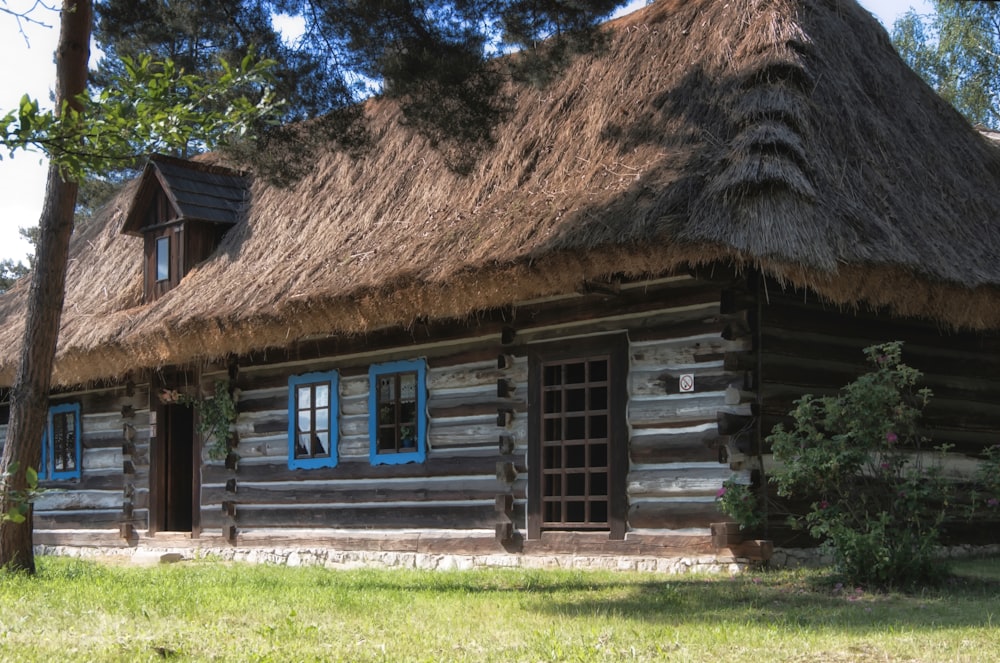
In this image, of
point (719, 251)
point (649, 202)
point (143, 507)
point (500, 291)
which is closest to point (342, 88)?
point (500, 291)

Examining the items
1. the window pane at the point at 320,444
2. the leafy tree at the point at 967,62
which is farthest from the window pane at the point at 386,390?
the leafy tree at the point at 967,62

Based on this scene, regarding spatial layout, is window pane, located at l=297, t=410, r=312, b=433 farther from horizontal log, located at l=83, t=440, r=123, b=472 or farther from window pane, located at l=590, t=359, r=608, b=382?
horizontal log, located at l=83, t=440, r=123, b=472

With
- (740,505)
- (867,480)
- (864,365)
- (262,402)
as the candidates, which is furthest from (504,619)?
(262,402)

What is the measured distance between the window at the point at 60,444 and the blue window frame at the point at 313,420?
197 inches

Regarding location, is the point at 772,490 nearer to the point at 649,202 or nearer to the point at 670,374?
the point at 670,374

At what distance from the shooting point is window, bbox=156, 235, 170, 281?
51.7 ft

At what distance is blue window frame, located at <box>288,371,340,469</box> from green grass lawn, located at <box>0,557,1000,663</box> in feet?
11.0

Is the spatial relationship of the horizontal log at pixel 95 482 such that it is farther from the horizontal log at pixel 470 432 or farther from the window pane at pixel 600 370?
the window pane at pixel 600 370

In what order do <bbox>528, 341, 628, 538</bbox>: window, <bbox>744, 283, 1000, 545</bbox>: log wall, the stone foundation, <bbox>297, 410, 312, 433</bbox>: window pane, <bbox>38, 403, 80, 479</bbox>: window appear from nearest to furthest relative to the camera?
the stone foundation
<bbox>744, 283, 1000, 545</bbox>: log wall
<bbox>528, 341, 628, 538</bbox>: window
<bbox>297, 410, 312, 433</bbox>: window pane
<bbox>38, 403, 80, 479</bbox>: window

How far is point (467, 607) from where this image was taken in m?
7.89

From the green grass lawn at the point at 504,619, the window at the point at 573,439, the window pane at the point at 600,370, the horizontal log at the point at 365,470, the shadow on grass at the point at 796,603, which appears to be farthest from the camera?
the horizontal log at the point at 365,470

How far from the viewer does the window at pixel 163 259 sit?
51.7 feet

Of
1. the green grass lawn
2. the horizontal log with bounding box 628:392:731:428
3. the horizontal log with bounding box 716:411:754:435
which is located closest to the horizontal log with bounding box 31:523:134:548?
the green grass lawn

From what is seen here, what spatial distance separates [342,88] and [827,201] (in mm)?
4154
